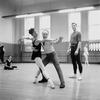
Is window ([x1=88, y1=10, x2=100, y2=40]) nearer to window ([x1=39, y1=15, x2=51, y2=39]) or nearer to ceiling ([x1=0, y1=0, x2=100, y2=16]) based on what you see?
ceiling ([x1=0, y1=0, x2=100, y2=16])

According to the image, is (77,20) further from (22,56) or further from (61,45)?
(22,56)

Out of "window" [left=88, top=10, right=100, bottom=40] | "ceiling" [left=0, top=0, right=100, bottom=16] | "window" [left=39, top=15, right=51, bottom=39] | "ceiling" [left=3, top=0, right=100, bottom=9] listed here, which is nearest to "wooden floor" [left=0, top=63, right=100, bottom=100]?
"window" [left=88, top=10, right=100, bottom=40]

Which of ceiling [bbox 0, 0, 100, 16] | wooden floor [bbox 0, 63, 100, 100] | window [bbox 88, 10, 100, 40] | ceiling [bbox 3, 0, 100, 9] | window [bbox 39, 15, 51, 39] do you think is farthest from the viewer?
window [bbox 39, 15, 51, 39]

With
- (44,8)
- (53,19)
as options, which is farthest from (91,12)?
(44,8)

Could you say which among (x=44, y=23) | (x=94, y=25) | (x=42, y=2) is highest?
(x=42, y=2)

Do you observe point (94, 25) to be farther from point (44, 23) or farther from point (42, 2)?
point (42, 2)

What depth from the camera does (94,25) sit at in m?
11.5

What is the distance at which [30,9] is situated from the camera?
13.7 m

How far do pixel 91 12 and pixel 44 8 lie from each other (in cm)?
378

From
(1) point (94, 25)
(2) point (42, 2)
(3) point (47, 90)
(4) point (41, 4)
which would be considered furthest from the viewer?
(4) point (41, 4)

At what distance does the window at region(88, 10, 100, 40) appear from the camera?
448 inches

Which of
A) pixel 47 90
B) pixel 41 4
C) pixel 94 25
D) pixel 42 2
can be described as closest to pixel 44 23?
pixel 41 4

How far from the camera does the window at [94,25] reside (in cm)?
1138

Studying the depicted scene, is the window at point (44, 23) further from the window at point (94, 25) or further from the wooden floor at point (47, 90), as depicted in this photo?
the wooden floor at point (47, 90)
